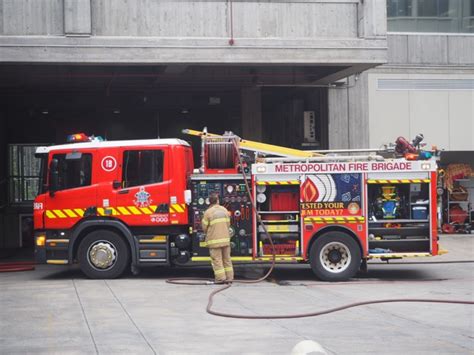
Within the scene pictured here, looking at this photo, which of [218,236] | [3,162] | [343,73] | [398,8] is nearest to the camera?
[218,236]

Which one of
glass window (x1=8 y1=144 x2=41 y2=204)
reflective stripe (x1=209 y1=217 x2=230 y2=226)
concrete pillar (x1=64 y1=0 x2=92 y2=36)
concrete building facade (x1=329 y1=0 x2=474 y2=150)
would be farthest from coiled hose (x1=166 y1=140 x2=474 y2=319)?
glass window (x1=8 y1=144 x2=41 y2=204)

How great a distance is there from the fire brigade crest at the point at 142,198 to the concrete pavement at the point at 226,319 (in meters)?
1.49

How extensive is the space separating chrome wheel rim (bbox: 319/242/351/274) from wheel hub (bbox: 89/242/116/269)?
158 inches

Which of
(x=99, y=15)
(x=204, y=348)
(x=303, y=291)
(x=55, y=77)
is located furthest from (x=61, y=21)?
(x=204, y=348)

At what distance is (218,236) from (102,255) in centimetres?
246

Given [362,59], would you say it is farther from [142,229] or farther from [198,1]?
[142,229]

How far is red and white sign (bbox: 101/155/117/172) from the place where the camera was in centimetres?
1419

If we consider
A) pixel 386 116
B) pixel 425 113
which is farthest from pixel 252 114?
pixel 425 113

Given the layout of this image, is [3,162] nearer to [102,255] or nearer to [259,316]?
[102,255]

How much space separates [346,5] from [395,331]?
10105mm

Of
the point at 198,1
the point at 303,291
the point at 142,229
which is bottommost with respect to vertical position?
the point at 303,291

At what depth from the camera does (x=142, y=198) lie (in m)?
14.1

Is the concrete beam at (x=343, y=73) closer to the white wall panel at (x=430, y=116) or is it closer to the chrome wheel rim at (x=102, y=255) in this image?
the white wall panel at (x=430, y=116)

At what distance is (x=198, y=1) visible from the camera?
54.1 ft
